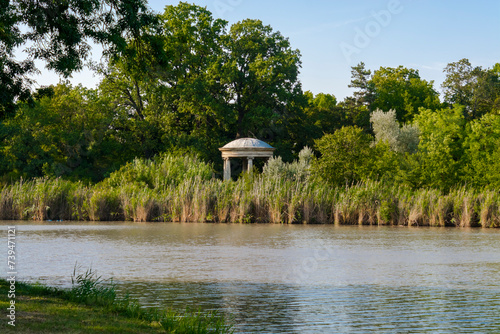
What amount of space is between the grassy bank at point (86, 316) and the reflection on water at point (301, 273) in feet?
3.22

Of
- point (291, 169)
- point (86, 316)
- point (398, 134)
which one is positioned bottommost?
point (86, 316)

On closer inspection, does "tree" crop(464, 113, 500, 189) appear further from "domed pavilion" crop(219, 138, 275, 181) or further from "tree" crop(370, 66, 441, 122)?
"tree" crop(370, 66, 441, 122)

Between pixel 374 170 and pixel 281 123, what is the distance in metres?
20.5

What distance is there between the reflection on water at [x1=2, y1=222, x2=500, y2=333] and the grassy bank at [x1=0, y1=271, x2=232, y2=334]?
38.7 inches

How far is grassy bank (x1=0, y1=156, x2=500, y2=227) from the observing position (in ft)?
94.2

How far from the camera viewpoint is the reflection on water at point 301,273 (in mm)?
9102

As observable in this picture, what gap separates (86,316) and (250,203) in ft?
74.9

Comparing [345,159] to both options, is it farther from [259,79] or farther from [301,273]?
[301,273]

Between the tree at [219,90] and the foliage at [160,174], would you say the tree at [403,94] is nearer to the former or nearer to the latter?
the tree at [219,90]

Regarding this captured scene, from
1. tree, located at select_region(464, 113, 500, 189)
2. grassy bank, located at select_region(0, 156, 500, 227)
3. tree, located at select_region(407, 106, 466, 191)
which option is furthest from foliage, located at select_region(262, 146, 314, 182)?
tree, located at select_region(464, 113, 500, 189)

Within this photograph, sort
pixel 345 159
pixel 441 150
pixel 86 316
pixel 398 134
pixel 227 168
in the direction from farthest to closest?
pixel 398 134
pixel 227 168
pixel 441 150
pixel 345 159
pixel 86 316

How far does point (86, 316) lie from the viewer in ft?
24.8

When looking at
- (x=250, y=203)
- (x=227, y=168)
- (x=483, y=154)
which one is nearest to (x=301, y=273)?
(x=250, y=203)

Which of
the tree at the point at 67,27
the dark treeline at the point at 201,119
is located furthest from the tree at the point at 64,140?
the tree at the point at 67,27
